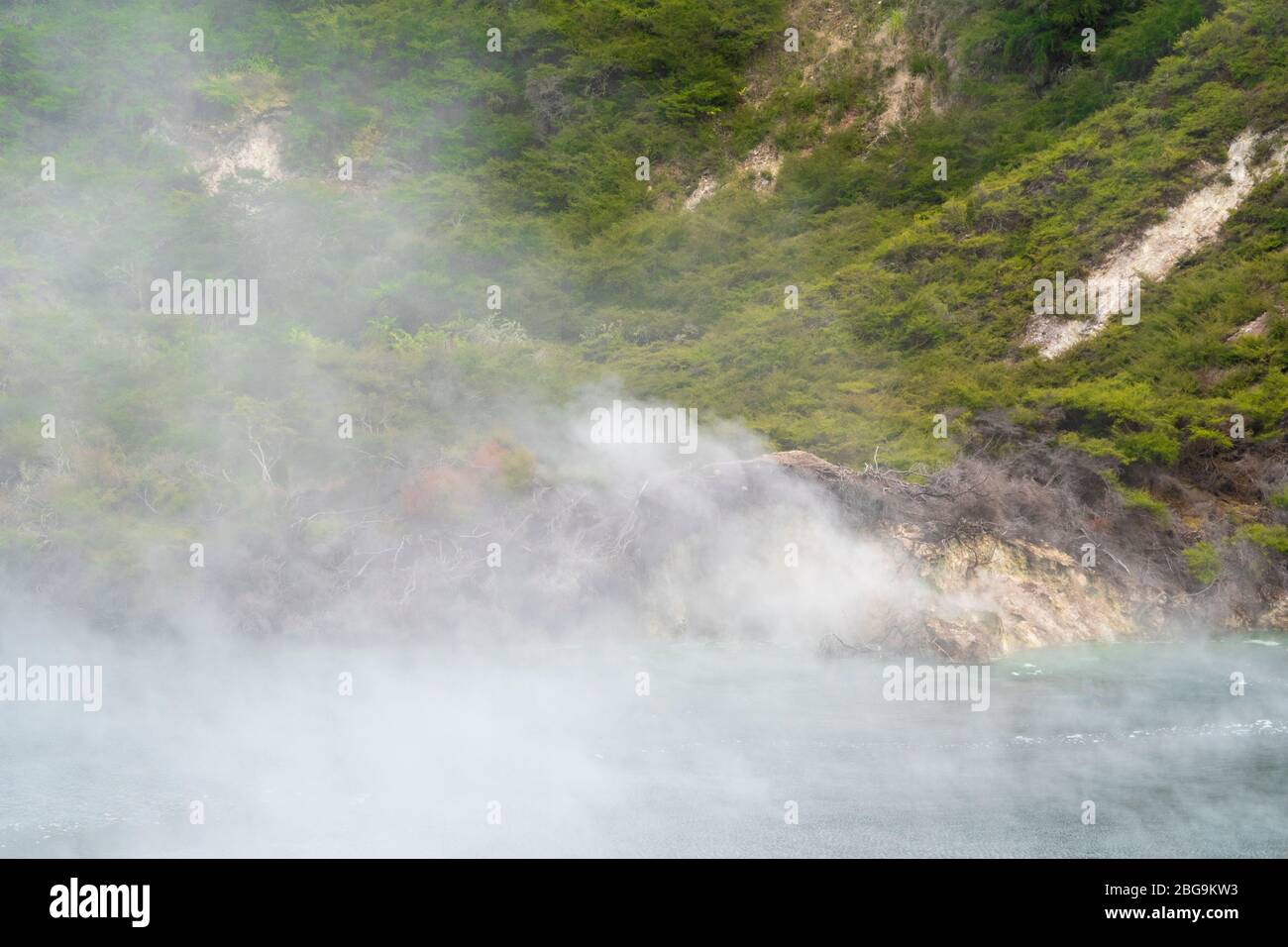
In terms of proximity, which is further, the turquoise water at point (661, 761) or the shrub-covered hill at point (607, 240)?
the shrub-covered hill at point (607, 240)

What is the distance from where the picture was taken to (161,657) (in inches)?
658

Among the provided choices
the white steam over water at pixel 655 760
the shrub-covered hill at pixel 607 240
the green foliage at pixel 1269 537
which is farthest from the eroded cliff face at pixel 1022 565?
the white steam over water at pixel 655 760

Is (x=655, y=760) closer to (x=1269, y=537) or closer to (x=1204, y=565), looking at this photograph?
(x=1204, y=565)

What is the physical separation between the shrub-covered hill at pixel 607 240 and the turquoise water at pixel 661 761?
174 inches

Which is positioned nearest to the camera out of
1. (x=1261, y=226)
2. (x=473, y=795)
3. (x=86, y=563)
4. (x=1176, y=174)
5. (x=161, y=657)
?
(x=473, y=795)

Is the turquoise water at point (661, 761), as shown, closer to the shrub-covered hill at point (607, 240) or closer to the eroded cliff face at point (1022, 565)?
the eroded cliff face at point (1022, 565)

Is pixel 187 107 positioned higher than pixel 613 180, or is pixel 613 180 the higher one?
pixel 187 107

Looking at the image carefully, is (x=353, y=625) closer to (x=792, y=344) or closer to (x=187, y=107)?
(x=792, y=344)

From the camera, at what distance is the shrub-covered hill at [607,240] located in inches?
778

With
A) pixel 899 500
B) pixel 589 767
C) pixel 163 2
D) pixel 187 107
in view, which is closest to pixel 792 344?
pixel 899 500

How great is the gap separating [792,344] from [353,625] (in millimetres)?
11088

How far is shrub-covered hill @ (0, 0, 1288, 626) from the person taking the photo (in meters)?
19.8

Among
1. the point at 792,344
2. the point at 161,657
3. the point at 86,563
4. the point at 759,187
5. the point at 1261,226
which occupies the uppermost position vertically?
the point at 759,187

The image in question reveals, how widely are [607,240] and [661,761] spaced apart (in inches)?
863
